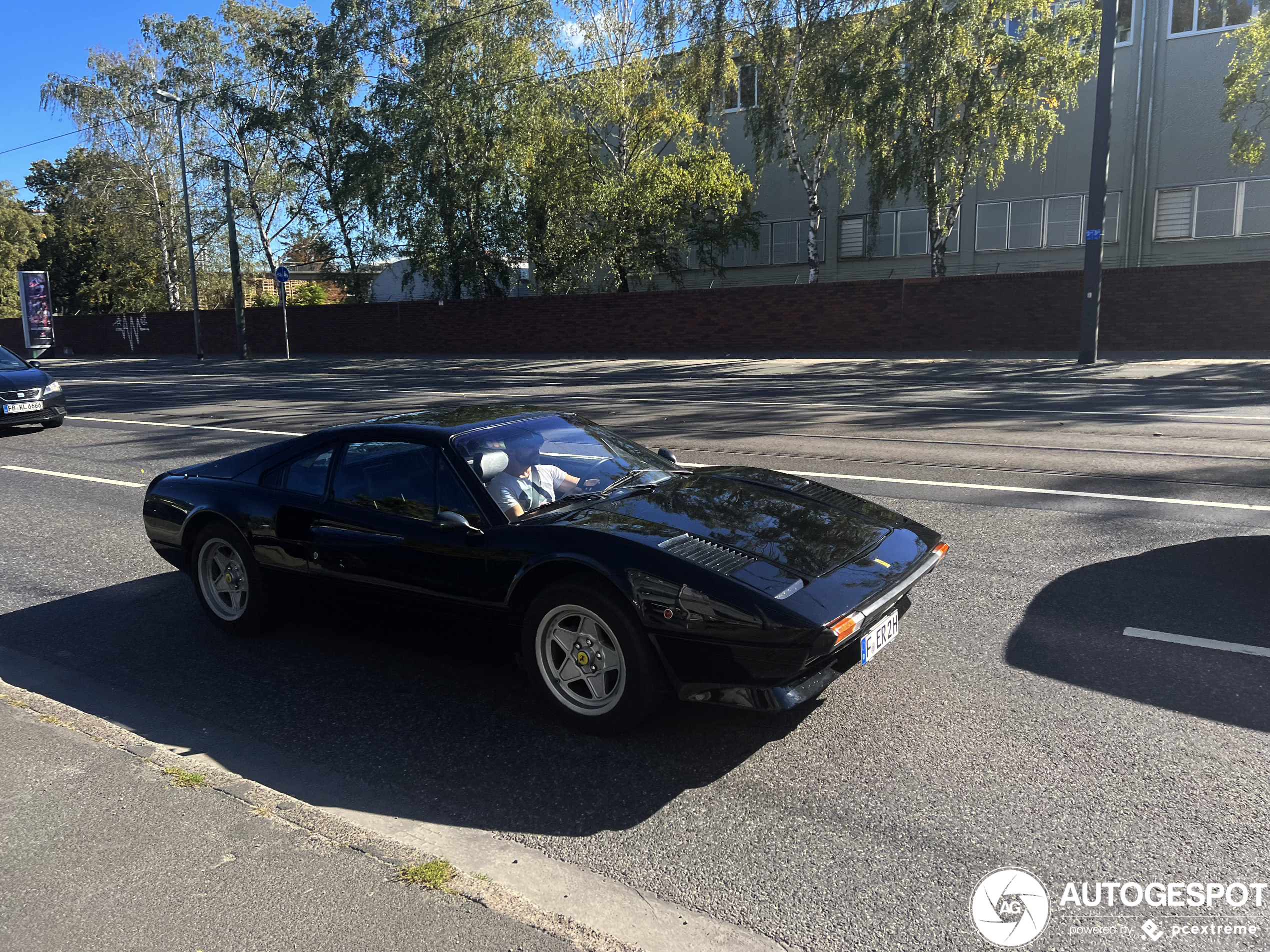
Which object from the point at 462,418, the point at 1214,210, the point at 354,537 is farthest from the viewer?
the point at 1214,210

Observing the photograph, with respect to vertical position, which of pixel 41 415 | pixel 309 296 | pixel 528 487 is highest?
pixel 309 296

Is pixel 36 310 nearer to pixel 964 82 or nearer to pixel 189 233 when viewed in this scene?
pixel 189 233

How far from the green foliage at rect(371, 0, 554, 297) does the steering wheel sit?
Answer: 96.8ft

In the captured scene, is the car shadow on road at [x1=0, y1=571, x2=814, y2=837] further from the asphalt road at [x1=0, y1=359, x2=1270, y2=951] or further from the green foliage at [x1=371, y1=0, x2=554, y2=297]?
the green foliage at [x1=371, y1=0, x2=554, y2=297]

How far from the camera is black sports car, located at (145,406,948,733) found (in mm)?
3451

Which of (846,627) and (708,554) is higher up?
(708,554)

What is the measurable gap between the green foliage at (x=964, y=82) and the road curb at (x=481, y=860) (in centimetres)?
2585

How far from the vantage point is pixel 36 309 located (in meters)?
41.6

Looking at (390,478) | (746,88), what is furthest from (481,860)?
(746,88)

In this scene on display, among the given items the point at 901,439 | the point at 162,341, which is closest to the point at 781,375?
the point at 901,439

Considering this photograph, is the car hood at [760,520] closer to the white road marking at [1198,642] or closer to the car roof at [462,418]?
the car roof at [462,418]

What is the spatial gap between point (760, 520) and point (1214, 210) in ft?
103

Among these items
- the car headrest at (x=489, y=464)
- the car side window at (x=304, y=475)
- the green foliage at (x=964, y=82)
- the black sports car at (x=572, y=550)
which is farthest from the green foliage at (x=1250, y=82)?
the car side window at (x=304, y=475)

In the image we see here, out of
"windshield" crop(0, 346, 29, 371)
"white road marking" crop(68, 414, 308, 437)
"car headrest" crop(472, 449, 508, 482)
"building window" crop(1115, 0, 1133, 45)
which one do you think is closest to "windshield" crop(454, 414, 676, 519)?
"car headrest" crop(472, 449, 508, 482)
